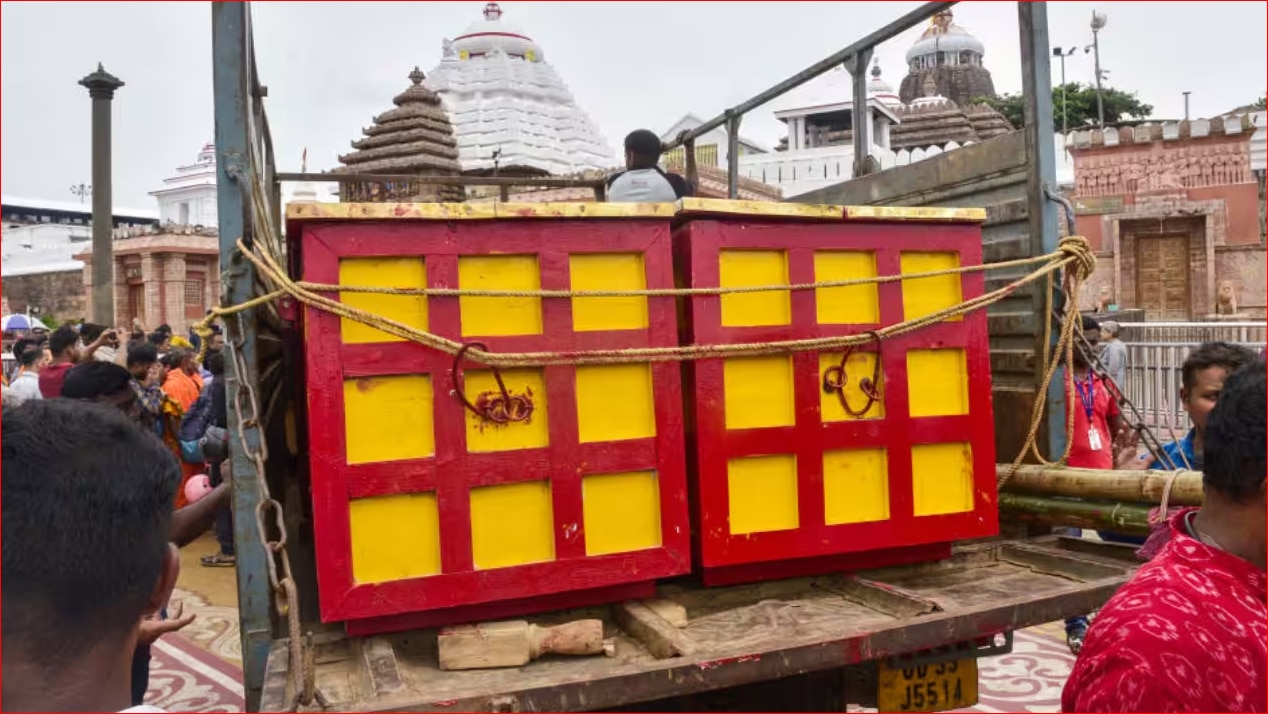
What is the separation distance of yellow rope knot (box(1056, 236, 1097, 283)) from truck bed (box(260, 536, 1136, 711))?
870 mm

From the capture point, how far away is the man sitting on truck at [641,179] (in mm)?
3254

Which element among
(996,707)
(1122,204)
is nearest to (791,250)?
(996,707)

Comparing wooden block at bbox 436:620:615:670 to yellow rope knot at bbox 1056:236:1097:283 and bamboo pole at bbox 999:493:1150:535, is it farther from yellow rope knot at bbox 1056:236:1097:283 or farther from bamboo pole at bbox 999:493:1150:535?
yellow rope knot at bbox 1056:236:1097:283

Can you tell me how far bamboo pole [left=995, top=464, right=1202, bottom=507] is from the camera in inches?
91.1

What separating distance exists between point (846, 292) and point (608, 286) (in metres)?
0.68

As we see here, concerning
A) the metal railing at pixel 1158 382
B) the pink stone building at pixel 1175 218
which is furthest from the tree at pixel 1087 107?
the metal railing at pixel 1158 382

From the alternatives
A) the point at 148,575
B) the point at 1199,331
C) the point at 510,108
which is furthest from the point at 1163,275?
the point at 148,575

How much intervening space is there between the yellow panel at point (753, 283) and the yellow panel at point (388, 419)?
2.57 feet

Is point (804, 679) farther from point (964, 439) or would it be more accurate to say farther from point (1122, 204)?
point (1122, 204)

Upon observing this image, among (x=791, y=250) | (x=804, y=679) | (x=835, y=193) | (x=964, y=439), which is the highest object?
(x=835, y=193)

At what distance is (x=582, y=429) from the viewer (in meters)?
2.18

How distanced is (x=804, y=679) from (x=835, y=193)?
8.23ft

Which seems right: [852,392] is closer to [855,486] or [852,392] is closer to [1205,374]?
[855,486]

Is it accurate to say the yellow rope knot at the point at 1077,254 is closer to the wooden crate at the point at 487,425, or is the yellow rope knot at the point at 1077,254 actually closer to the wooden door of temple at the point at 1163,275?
the wooden crate at the point at 487,425
